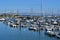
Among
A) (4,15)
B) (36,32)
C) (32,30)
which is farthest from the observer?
(4,15)

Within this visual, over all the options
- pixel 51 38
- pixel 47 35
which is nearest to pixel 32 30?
pixel 47 35

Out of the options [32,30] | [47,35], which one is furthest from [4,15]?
→ [47,35]

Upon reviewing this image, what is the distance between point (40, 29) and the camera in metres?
17.8

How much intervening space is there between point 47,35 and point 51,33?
527 mm

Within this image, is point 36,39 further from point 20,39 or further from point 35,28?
point 35,28

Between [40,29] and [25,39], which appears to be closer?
[25,39]

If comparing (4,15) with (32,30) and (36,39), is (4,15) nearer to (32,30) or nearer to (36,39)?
(32,30)

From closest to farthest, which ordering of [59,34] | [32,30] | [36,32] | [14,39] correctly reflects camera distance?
1. [59,34]
2. [14,39]
3. [36,32]
4. [32,30]

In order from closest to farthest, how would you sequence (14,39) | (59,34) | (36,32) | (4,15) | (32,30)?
(59,34), (14,39), (36,32), (32,30), (4,15)

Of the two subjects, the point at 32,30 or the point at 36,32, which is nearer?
the point at 36,32

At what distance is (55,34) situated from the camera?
13.7m

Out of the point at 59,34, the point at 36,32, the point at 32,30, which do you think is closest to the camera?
the point at 59,34

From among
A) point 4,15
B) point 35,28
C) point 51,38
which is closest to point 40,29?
point 35,28

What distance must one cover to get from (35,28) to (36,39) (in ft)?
12.3
